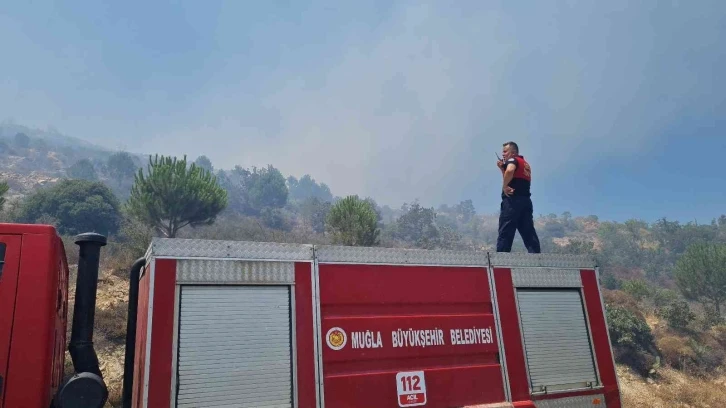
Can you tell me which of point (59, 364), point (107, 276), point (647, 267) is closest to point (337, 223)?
point (107, 276)

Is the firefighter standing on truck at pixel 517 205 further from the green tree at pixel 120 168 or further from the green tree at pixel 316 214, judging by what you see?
the green tree at pixel 120 168

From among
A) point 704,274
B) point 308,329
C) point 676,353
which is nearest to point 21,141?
point 704,274

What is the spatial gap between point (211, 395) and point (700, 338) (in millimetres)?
23273

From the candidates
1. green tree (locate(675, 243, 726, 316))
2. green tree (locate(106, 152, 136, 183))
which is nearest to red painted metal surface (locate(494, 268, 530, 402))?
green tree (locate(675, 243, 726, 316))

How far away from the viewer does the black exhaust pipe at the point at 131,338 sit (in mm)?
4773

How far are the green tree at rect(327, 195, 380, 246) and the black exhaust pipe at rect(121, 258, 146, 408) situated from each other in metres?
21.1

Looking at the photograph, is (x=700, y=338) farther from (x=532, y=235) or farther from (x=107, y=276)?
(x=107, y=276)

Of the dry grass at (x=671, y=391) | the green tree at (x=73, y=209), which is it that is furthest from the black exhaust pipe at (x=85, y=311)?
the green tree at (x=73, y=209)

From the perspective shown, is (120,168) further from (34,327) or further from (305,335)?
(305,335)

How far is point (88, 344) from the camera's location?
4.31 m

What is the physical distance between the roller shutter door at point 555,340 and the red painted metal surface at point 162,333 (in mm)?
3775

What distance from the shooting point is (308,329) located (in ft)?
14.6

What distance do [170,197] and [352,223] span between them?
33.5 ft

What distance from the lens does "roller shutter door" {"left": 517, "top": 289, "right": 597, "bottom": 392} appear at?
212 inches
